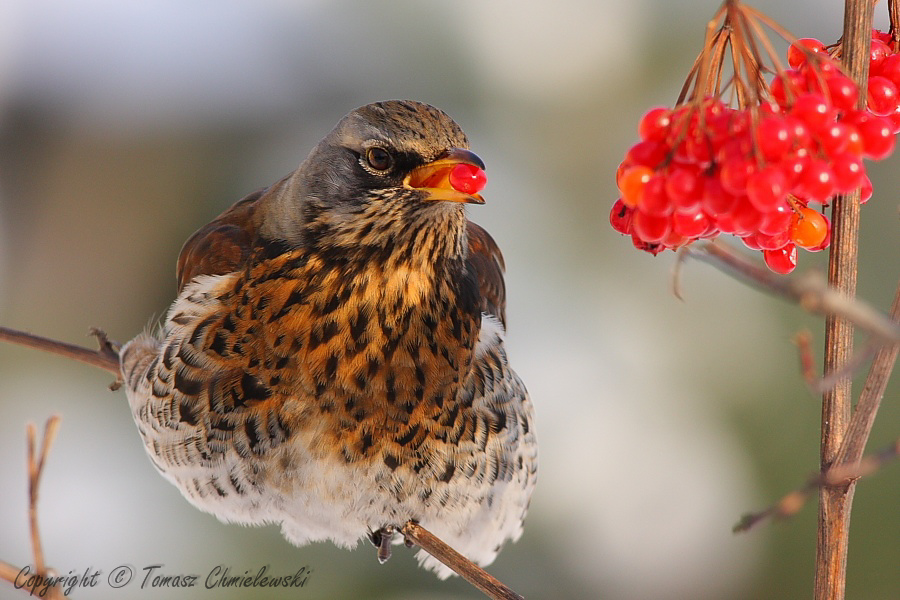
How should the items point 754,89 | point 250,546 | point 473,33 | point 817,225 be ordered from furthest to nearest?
point 473,33, point 250,546, point 817,225, point 754,89

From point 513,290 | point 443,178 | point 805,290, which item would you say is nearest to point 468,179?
point 443,178

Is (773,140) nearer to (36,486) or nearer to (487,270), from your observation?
(36,486)

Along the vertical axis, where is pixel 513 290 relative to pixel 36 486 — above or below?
above

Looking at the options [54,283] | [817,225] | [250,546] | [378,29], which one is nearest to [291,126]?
[378,29]

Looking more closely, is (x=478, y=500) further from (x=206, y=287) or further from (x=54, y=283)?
(x=54, y=283)

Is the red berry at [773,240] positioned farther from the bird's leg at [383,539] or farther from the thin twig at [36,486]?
the bird's leg at [383,539]
